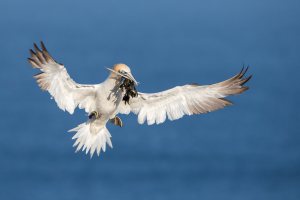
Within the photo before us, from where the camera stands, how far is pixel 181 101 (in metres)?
15.9

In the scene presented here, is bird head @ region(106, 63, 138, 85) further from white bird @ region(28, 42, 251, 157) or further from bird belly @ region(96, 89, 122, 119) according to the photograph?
bird belly @ region(96, 89, 122, 119)

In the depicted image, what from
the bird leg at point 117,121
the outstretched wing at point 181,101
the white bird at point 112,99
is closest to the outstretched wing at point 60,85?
the white bird at point 112,99

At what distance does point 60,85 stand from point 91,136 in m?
1.01

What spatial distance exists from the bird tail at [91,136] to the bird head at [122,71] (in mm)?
950

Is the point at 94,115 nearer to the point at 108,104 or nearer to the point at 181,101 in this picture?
the point at 108,104

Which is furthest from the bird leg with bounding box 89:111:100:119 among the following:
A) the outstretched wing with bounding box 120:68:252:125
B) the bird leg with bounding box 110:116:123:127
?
the outstretched wing with bounding box 120:68:252:125

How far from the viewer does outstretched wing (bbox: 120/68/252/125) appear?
51.6ft

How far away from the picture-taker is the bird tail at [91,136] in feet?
50.8

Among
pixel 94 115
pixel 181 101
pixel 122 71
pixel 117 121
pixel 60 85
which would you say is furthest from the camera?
pixel 181 101

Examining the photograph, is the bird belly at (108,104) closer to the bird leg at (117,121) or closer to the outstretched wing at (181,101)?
the bird leg at (117,121)

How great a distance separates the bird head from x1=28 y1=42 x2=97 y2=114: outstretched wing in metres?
0.52

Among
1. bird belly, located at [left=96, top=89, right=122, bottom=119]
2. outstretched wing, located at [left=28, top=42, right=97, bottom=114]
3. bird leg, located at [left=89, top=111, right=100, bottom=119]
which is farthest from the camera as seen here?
bird leg, located at [left=89, top=111, right=100, bottom=119]

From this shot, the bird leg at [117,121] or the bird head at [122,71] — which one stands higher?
the bird head at [122,71]

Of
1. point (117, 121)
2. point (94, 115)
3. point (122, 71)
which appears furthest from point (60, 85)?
point (117, 121)
